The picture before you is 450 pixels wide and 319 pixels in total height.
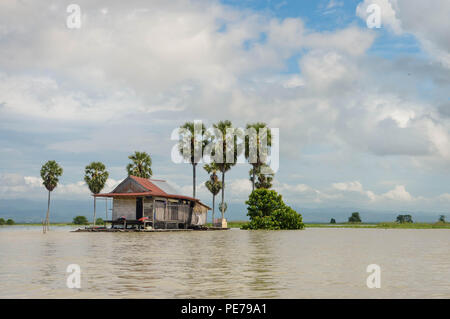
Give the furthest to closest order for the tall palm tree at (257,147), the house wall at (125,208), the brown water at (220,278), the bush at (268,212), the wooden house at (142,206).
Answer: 1. the tall palm tree at (257,147)
2. the bush at (268,212)
3. the house wall at (125,208)
4. the wooden house at (142,206)
5. the brown water at (220,278)

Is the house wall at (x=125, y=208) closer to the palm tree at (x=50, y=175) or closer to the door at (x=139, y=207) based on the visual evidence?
the door at (x=139, y=207)

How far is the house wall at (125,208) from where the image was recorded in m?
55.0

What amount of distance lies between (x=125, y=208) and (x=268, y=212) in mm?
19063

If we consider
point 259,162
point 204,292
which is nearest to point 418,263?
point 204,292

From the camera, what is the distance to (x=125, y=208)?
55344mm

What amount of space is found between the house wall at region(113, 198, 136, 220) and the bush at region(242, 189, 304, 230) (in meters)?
16.1

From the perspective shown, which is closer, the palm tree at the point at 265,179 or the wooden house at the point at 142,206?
the wooden house at the point at 142,206

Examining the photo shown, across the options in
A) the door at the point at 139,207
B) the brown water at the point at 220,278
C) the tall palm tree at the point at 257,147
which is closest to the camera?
the brown water at the point at 220,278

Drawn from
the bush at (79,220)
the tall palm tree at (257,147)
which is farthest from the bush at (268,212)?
the bush at (79,220)

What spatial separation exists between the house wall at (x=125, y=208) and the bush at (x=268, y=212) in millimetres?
16076

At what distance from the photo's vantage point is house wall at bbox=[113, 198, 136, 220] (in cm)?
5503

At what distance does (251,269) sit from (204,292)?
4810 millimetres

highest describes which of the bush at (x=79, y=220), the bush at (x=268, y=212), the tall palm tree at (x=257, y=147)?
the tall palm tree at (x=257, y=147)

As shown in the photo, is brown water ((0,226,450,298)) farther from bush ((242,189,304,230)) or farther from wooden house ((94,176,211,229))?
bush ((242,189,304,230))
